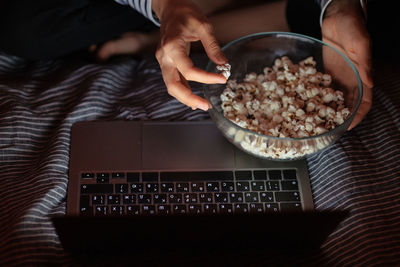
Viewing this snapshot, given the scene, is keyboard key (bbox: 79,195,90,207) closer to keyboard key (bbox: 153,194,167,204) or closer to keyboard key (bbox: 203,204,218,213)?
keyboard key (bbox: 153,194,167,204)

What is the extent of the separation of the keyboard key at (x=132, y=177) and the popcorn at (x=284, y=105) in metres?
0.23

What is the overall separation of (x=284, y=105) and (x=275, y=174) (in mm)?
163

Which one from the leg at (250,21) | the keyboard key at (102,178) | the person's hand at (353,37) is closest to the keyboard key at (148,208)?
the keyboard key at (102,178)

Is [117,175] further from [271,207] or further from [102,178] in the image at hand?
Answer: [271,207]

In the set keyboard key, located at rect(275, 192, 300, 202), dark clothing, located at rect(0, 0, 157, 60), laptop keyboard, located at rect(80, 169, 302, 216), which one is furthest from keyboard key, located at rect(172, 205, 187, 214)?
dark clothing, located at rect(0, 0, 157, 60)

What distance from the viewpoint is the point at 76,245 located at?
2.30 feet

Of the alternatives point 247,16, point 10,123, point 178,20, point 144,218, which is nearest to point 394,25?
point 247,16

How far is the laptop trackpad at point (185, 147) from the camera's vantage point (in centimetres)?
83

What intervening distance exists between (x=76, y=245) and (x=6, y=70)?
1.91 feet

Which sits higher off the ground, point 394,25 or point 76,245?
point 394,25

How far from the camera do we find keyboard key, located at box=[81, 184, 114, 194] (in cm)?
79

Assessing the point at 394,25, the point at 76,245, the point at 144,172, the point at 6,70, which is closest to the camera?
the point at 76,245

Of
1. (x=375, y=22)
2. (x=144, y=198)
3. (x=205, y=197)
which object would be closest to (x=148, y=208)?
(x=144, y=198)

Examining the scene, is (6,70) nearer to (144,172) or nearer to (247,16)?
(144,172)
